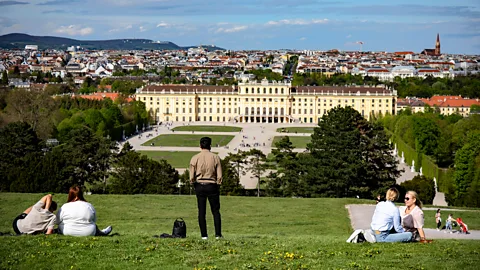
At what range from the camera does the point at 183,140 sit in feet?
155

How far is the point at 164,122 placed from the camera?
65.8m

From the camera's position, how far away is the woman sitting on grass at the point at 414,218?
309 inches

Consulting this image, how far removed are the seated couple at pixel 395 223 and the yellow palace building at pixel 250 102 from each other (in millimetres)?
58223

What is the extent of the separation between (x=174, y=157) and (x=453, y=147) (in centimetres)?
1299

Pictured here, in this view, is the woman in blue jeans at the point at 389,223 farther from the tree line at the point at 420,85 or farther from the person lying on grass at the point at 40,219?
the tree line at the point at 420,85

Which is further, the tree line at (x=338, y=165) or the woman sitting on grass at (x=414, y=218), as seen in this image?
the tree line at (x=338, y=165)

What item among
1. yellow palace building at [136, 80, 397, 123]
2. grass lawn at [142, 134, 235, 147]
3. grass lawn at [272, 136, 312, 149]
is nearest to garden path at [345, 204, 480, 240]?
grass lawn at [272, 136, 312, 149]

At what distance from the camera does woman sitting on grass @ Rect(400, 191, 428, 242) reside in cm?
785

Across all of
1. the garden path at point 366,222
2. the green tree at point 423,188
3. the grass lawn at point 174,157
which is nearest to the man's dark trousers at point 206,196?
the garden path at point 366,222

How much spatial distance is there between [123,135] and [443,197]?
1119 inches

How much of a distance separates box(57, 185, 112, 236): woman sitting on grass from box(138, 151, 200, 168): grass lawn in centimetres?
2502

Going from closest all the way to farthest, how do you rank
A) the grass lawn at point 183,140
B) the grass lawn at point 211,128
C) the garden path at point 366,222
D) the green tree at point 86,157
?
the garden path at point 366,222 → the green tree at point 86,157 → the grass lawn at point 183,140 → the grass lawn at point 211,128

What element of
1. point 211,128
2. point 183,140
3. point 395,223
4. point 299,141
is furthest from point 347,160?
point 211,128

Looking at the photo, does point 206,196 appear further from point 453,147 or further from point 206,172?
point 453,147
